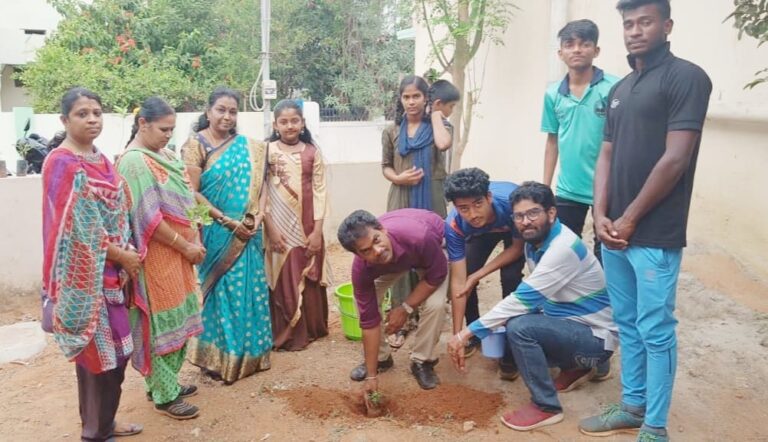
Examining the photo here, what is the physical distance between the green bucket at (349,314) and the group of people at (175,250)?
0.14m

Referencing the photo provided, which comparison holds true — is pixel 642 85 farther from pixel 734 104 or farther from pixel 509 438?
pixel 734 104

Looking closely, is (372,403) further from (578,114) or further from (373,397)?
(578,114)

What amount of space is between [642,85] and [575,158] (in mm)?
886

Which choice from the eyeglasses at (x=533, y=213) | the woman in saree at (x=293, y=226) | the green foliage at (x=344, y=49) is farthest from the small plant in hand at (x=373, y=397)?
the green foliage at (x=344, y=49)

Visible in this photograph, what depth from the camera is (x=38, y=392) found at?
11.6 ft

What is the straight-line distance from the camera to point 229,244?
3.46 m

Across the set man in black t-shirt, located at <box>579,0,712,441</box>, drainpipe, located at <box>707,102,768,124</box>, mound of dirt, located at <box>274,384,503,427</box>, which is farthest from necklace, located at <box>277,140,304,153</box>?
drainpipe, located at <box>707,102,768,124</box>

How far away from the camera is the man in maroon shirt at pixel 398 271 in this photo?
275 centimetres

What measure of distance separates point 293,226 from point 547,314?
5.39 feet

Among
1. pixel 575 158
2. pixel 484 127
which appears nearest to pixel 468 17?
pixel 484 127

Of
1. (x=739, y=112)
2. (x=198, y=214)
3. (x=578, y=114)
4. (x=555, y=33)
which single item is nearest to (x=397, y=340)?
(x=198, y=214)

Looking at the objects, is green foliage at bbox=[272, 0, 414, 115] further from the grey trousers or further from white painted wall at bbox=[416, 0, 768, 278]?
the grey trousers

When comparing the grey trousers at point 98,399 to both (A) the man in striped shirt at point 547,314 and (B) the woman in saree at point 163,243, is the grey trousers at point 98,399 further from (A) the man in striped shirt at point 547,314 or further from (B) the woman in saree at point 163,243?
(A) the man in striped shirt at point 547,314

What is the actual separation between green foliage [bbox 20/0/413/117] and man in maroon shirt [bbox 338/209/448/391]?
980 cm
